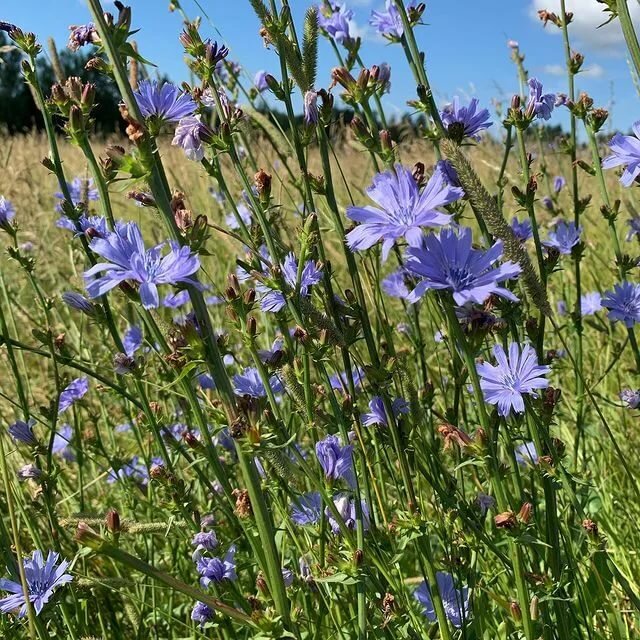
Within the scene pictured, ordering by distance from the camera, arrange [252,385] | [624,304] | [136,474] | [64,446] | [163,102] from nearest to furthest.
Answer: [163,102], [252,385], [624,304], [136,474], [64,446]

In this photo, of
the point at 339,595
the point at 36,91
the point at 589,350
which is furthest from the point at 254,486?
the point at 589,350

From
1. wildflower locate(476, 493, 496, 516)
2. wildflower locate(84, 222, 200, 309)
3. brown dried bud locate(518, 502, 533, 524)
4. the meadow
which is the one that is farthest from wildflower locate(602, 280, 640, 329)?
wildflower locate(84, 222, 200, 309)

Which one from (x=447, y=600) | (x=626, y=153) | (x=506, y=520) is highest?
(x=626, y=153)

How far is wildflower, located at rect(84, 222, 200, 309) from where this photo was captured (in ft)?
3.16

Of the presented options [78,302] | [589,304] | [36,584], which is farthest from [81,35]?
[589,304]

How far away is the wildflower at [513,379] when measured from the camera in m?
1.29

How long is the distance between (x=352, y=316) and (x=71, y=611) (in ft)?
4.61

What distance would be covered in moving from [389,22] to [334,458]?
1150mm

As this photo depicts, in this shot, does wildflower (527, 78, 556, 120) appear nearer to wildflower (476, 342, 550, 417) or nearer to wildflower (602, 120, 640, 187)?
wildflower (602, 120, 640, 187)

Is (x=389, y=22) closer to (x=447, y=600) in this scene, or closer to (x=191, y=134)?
(x=191, y=134)

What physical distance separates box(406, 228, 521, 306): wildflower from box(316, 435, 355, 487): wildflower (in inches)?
16.7

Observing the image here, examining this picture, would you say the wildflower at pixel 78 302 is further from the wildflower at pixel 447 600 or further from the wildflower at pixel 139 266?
the wildflower at pixel 447 600

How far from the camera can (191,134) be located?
51.9 inches

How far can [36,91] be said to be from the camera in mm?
1631
